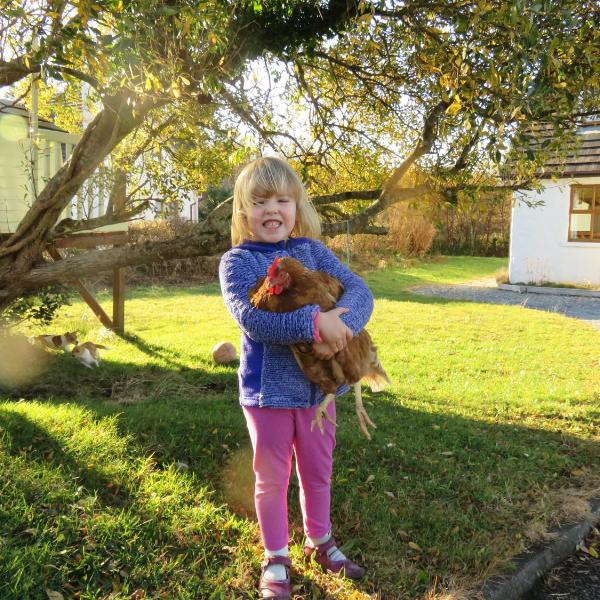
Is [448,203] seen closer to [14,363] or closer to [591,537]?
[591,537]

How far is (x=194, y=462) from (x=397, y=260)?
16.6 m

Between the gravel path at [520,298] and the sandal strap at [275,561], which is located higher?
the gravel path at [520,298]

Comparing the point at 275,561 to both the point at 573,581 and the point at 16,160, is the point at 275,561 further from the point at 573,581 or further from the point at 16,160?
the point at 16,160

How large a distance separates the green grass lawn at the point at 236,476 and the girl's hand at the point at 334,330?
1.18 m

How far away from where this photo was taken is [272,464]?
2.45 meters

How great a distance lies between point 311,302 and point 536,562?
6.13ft

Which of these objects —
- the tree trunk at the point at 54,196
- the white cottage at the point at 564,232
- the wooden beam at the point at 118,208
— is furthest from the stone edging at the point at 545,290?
the tree trunk at the point at 54,196

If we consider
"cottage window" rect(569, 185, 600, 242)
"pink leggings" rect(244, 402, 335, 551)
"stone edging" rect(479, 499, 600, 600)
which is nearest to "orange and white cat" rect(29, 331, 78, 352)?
"pink leggings" rect(244, 402, 335, 551)

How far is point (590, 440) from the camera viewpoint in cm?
441

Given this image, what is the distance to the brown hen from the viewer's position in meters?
2.24

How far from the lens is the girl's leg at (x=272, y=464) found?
8.00ft

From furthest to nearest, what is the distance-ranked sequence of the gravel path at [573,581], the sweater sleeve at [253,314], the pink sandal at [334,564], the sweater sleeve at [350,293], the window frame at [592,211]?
the window frame at [592,211], the gravel path at [573,581], the pink sandal at [334,564], the sweater sleeve at [350,293], the sweater sleeve at [253,314]

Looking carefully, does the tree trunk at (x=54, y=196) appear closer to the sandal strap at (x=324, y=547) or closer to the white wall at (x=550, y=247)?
the sandal strap at (x=324, y=547)

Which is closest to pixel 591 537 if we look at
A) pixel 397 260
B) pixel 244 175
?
pixel 244 175
